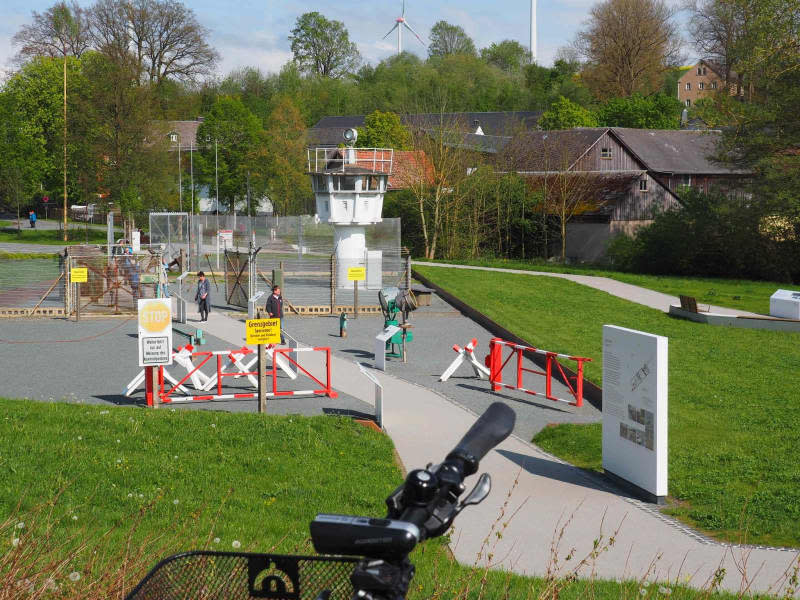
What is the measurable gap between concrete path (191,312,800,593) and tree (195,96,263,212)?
71.1 m

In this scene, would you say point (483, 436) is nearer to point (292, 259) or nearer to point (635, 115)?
point (292, 259)

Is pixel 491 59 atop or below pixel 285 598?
atop

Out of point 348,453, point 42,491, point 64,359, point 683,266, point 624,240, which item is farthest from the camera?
point 624,240

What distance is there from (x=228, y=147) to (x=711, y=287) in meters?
54.7

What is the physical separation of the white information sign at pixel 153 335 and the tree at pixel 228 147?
69.5 metres

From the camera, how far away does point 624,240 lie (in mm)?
54156

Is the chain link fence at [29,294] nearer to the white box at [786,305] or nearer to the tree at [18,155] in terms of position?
the white box at [786,305]

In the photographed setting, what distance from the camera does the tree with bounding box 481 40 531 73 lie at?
476 ft

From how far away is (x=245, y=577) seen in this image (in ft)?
9.59

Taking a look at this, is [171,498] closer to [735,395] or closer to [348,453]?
[348,453]

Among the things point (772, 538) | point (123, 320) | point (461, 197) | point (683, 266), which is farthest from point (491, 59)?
point (772, 538)

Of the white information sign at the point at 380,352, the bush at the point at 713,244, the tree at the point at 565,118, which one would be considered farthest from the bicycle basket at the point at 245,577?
the tree at the point at 565,118

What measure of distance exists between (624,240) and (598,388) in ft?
117

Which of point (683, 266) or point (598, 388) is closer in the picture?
point (598, 388)
